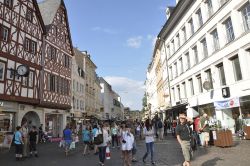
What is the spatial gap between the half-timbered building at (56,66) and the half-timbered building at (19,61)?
56.0 inches

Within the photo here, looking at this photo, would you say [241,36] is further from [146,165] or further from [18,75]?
[18,75]

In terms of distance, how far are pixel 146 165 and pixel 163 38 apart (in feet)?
105

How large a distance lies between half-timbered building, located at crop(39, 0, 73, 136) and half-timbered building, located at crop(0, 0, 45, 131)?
4.66 feet

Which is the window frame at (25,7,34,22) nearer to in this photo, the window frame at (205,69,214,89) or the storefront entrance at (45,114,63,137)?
the storefront entrance at (45,114,63,137)

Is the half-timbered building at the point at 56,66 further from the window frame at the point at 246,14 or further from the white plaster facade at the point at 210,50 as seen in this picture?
the window frame at the point at 246,14

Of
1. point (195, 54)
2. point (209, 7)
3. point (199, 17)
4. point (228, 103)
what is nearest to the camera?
point (228, 103)

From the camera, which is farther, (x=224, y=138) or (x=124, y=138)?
(x=224, y=138)

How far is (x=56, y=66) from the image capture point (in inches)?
1203

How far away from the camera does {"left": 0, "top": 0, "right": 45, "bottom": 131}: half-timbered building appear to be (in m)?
21.4

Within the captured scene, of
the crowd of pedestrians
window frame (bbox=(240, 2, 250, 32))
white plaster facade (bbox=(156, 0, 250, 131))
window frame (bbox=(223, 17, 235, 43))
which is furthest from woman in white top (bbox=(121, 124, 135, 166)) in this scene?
window frame (bbox=(223, 17, 235, 43))

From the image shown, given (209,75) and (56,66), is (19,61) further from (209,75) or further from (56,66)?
(209,75)

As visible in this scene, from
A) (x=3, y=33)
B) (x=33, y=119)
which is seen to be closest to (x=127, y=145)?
(x=3, y=33)

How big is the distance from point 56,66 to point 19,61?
24.8 ft

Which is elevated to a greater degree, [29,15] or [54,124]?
[29,15]
